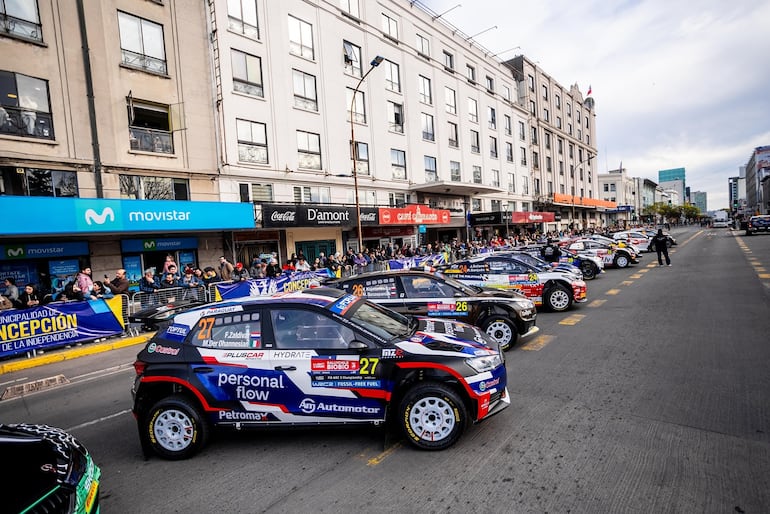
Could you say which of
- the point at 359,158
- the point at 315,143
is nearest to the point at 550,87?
the point at 359,158

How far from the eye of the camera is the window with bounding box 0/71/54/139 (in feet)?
42.1

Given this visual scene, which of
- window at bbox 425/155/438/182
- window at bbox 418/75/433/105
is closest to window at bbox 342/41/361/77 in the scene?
window at bbox 418/75/433/105

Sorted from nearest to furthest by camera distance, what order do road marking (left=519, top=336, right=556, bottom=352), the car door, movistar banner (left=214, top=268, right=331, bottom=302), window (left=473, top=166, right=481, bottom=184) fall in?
the car door → road marking (left=519, top=336, right=556, bottom=352) → movistar banner (left=214, top=268, right=331, bottom=302) → window (left=473, top=166, right=481, bottom=184)

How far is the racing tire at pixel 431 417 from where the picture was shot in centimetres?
396

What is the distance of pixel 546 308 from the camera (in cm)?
1035

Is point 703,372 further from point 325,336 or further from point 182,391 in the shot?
point 182,391

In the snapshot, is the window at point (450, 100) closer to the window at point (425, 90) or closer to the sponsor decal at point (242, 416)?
the window at point (425, 90)

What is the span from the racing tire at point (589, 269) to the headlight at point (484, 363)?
1353 centimetres

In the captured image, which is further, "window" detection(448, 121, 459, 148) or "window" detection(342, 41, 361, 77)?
"window" detection(448, 121, 459, 148)

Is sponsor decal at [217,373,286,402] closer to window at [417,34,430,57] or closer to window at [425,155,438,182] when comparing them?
window at [425,155,438,182]

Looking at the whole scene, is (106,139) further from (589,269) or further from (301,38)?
(589,269)

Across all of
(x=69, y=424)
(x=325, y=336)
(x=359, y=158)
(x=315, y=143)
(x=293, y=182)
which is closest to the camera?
(x=325, y=336)

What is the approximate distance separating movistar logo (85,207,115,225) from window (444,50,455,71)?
28071 millimetres

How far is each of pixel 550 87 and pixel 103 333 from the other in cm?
5620
